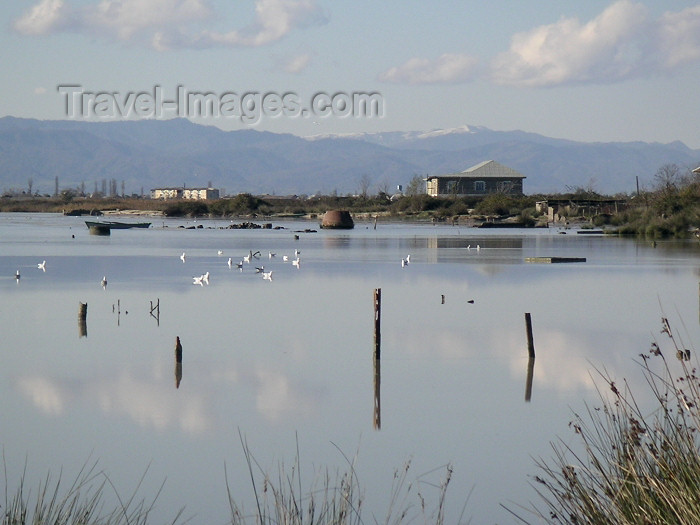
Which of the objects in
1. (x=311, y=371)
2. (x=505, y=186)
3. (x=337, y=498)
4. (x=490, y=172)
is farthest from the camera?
(x=490, y=172)

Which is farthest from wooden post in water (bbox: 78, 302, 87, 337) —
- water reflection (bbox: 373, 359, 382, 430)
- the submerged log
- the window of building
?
the window of building

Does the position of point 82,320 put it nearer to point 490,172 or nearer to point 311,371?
point 311,371

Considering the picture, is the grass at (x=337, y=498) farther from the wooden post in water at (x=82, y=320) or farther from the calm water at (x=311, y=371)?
the wooden post in water at (x=82, y=320)

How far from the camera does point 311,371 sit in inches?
625

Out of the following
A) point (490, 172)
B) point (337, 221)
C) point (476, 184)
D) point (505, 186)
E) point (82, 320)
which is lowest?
point (82, 320)

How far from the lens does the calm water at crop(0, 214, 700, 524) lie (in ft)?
35.7

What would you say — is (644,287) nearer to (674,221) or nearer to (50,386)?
(50,386)

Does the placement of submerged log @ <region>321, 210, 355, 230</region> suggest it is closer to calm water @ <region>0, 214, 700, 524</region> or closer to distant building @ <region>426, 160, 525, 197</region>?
distant building @ <region>426, 160, 525, 197</region>

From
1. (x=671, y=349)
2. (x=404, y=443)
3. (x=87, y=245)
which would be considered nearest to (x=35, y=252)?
(x=87, y=245)

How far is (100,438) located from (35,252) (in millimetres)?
33138

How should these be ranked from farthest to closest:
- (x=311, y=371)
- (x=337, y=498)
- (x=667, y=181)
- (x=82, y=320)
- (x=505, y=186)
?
1. (x=505, y=186)
2. (x=667, y=181)
3. (x=82, y=320)
4. (x=311, y=371)
5. (x=337, y=498)

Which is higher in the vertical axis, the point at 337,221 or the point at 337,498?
the point at 337,221

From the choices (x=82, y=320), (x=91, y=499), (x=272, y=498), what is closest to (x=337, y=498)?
(x=272, y=498)

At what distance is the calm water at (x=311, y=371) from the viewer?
428 inches
